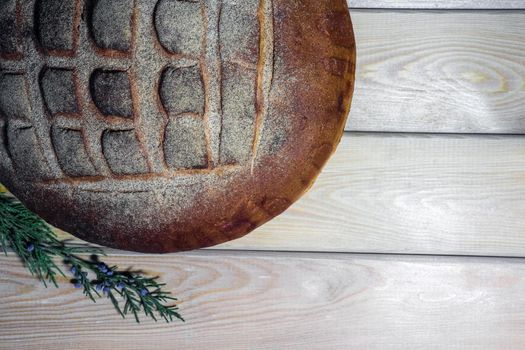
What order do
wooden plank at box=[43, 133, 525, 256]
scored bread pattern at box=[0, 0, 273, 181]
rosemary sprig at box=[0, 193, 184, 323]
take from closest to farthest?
scored bread pattern at box=[0, 0, 273, 181]
rosemary sprig at box=[0, 193, 184, 323]
wooden plank at box=[43, 133, 525, 256]

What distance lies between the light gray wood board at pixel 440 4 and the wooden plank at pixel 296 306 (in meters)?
0.57

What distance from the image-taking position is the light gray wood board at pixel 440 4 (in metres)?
1.29

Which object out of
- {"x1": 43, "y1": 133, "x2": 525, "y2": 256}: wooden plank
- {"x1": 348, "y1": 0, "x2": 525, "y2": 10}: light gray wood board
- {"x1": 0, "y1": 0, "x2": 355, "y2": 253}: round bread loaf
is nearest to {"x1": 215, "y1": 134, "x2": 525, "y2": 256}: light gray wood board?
{"x1": 43, "y1": 133, "x2": 525, "y2": 256}: wooden plank

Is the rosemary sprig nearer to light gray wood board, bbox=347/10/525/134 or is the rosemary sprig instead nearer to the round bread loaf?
the round bread loaf

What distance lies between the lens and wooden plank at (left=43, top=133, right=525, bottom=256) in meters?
1.33

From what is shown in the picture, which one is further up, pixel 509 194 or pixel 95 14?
pixel 95 14

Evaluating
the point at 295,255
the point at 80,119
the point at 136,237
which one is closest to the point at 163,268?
the point at 295,255

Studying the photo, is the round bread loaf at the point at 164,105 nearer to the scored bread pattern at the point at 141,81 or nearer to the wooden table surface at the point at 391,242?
the scored bread pattern at the point at 141,81

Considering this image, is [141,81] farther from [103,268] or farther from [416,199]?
[416,199]

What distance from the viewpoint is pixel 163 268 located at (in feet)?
4.50

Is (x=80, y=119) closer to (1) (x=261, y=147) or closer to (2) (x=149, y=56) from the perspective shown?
(2) (x=149, y=56)

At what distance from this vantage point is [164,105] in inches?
33.2

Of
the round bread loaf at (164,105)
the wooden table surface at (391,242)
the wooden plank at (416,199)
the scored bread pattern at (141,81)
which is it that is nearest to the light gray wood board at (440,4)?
the wooden table surface at (391,242)

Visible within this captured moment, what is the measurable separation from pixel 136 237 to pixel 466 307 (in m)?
0.83
